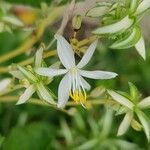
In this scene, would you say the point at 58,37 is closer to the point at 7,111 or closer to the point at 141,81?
the point at 7,111

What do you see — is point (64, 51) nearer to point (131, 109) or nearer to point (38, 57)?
point (38, 57)

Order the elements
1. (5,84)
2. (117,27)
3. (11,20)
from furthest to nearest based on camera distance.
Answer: (11,20)
(5,84)
(117,27)

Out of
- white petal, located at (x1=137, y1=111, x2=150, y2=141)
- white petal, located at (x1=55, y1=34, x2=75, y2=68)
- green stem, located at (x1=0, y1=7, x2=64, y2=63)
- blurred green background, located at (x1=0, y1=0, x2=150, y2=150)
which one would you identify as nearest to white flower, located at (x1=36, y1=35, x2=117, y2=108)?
white petal, located at (x1=55, y1=34, x2=75, y2=68)

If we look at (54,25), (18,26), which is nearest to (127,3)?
(18,26)

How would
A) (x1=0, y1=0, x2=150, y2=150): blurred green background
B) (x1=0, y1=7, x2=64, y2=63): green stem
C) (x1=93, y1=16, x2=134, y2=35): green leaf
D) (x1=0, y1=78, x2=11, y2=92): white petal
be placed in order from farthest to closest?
(x1=0, y1=0, x2=150, y2=150): blurred green background
(x1=0, y1=7, x2=64, y2=63): green stem
(x1=0, y1=78, x2=11, y2=92): white petal
(x1=93, y1=16, x2=134, y2=35): green leaf

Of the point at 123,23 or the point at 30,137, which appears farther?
the point at 30,137

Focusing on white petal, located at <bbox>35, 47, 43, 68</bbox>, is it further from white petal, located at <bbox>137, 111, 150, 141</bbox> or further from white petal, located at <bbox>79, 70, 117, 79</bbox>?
white petal, located at <bbox>137, 111, 150, 141</bbox>

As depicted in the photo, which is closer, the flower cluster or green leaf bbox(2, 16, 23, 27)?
the flower cluster

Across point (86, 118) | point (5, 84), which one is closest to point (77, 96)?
point (5, 84)
